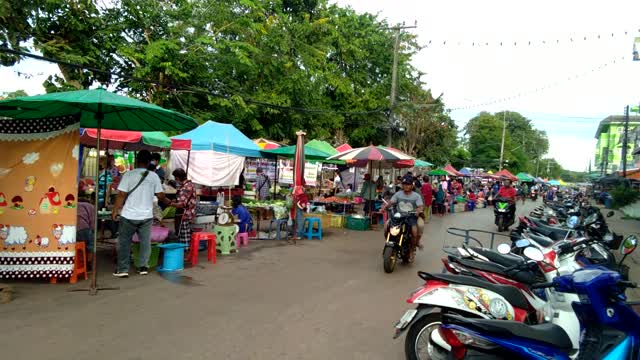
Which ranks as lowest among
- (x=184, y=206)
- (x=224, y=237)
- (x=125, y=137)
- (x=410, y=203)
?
(x=224, y=237)

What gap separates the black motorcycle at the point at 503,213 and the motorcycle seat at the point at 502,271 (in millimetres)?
12195

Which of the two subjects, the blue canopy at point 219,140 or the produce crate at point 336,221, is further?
the produce crate at point 336,221

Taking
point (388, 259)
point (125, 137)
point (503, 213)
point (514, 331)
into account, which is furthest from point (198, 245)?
point (503, 213)

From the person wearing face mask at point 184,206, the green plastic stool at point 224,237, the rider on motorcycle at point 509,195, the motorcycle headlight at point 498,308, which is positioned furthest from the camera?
the rider on motorcycle at point 509,195

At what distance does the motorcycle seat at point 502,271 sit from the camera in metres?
4.87

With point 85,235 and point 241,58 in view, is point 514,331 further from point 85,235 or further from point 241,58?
point 241,58

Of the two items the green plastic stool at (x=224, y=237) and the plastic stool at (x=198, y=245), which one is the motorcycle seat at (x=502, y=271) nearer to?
the plastic stool at (x=198, y=245)

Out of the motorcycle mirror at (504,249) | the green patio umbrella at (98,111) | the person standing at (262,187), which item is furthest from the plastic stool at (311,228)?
the motorcycle mirror at (504,249)

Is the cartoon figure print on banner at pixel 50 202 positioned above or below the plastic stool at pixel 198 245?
above

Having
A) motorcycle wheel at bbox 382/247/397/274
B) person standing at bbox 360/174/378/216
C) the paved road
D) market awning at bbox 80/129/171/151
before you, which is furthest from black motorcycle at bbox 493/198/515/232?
market awning at bbox 80/129/171/151

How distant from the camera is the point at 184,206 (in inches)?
330

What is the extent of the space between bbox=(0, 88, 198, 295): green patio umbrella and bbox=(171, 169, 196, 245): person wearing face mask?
107cm

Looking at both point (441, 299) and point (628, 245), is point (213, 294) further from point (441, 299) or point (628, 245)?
point (628, 245)

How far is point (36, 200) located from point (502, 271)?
613 centimetres
